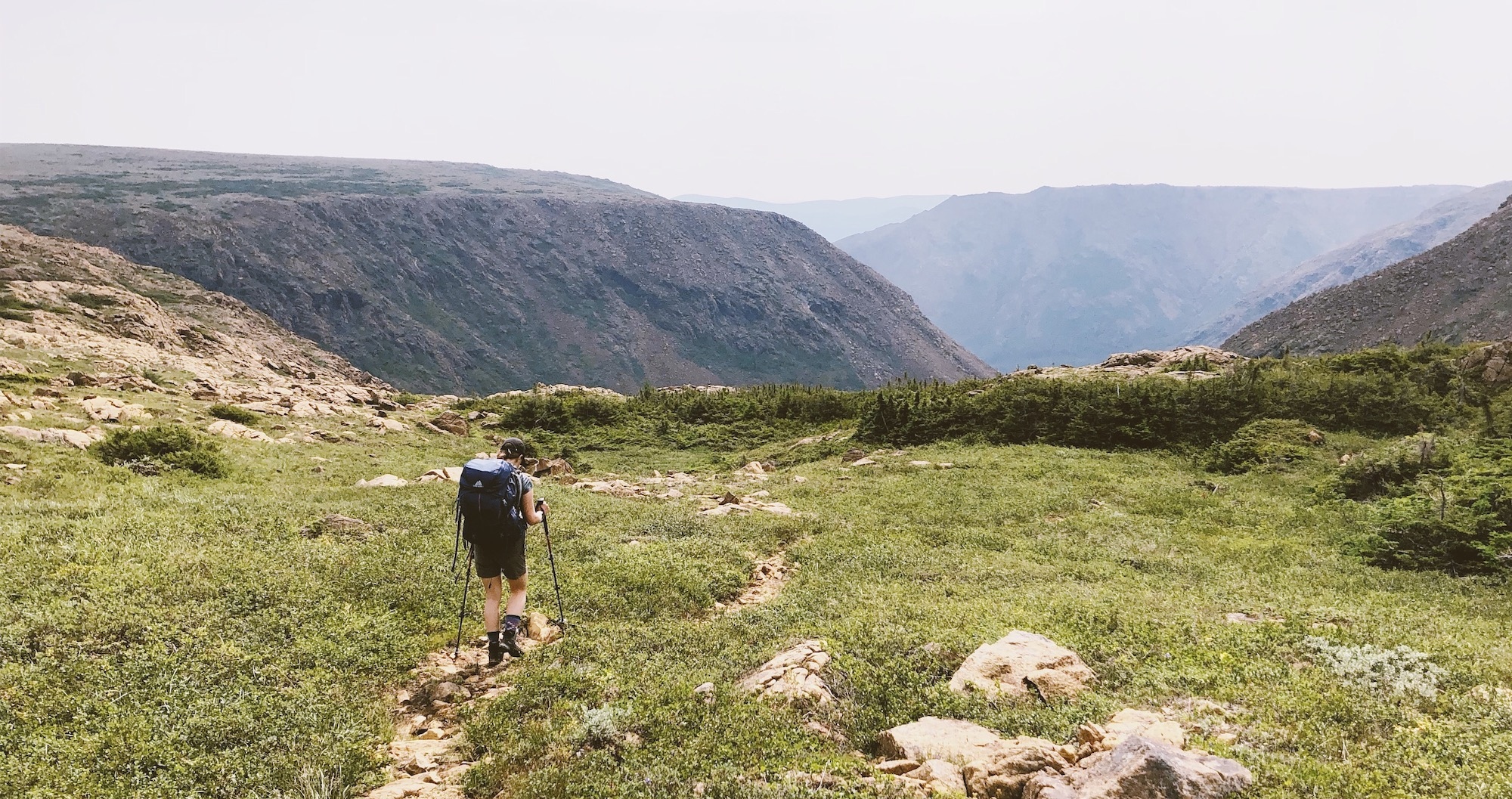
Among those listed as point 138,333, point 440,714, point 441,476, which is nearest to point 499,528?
point 440,714

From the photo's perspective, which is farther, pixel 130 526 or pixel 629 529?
pixel 629 529

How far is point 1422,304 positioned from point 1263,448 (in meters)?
96.3

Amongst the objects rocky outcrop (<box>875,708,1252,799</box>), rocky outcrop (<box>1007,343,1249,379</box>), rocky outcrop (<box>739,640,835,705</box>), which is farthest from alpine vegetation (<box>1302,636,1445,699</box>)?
rocky outcrop (<box>1007,343,1249,379</box>)

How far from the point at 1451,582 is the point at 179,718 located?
1933 cm

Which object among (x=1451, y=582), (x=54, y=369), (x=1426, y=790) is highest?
(x=1426, y=790)

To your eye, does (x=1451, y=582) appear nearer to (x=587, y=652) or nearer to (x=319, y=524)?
(x=587, y=652)

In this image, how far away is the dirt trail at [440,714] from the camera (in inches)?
258

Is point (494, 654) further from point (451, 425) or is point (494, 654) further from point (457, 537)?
point (451, 425)

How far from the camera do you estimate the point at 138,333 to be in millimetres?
49688

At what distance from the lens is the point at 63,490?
14938mm

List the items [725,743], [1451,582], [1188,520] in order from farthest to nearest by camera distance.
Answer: [1188,520] < [1451,582] < [725,743]

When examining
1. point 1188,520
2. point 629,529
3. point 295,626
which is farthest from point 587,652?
point 1188,520

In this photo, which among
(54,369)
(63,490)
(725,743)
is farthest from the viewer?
(54,369)

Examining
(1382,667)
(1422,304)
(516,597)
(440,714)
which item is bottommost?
(440,714)
